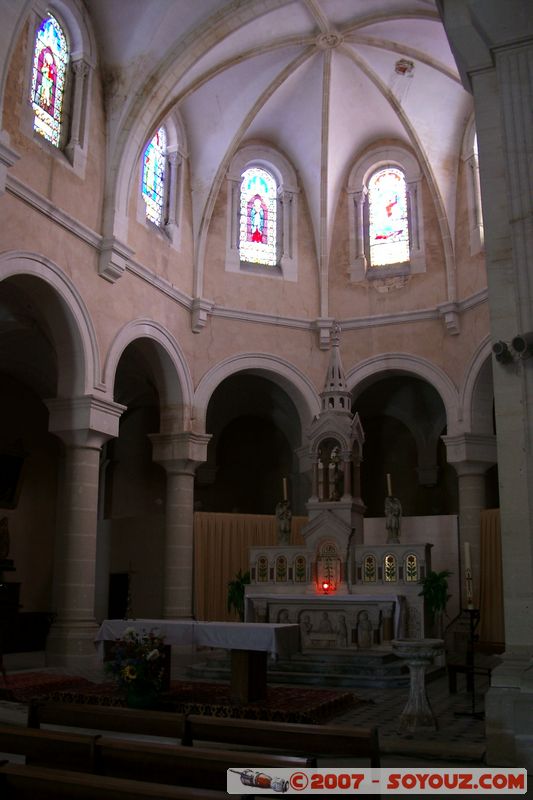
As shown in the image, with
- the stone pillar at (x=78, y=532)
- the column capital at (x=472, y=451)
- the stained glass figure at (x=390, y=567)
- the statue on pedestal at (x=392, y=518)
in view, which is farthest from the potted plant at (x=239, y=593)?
the column capital at (x=472, y=451)

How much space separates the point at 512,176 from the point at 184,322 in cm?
1111

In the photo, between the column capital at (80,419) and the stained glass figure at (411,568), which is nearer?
the stained glass figure at (411,568)

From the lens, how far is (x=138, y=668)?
333 inches

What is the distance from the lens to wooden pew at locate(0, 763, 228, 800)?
3.45 meters

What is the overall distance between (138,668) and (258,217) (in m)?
13.6

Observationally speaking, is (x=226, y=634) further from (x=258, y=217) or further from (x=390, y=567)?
(x=258, y=217)

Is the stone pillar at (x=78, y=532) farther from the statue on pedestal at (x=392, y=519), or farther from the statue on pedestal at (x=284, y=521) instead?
the statue on pedestal at (x=392, y=519)

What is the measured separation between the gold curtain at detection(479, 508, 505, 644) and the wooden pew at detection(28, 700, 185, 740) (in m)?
11.9

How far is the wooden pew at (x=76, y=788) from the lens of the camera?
3451 millimetres

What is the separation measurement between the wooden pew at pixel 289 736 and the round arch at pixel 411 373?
43.5ft

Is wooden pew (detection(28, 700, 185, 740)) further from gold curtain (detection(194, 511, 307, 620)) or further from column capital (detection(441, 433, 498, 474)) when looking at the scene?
column capital (detection(441, 433, 498, 474))

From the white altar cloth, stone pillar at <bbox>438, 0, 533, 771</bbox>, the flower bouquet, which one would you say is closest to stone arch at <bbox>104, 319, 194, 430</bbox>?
the white altar cloth

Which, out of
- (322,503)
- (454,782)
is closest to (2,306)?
(322,503)

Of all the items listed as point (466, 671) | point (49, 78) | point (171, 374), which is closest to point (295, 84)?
point (49, 78)
